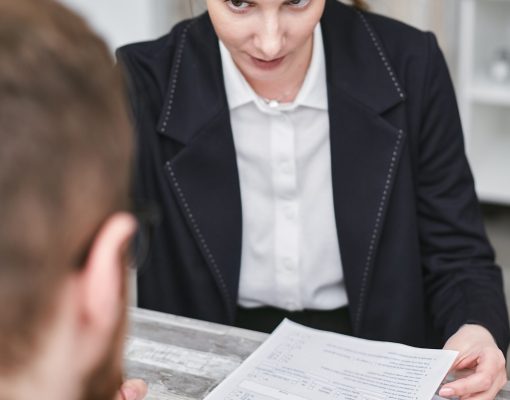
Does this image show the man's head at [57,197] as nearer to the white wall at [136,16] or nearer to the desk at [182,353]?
the desk at [182,353]

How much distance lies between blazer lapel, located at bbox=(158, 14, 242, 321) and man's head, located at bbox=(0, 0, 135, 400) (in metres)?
0.88

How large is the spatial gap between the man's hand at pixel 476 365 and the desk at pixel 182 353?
25 millimetres

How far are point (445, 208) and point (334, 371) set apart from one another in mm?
454

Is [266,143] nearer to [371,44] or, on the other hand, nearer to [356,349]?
[371,44]

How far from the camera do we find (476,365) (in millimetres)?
1180

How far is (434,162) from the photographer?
4.93ft

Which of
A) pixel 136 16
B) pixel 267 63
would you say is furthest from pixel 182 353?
pixel 136 16

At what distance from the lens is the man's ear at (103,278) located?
0.58 meters

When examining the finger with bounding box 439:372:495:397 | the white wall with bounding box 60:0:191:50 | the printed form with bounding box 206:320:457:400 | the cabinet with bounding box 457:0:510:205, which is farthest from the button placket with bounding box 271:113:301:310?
the white wall with bounding box 60:0:191:50

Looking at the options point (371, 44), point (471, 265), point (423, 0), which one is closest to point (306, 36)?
point (371, 44)

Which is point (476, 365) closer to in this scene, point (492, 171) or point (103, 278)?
point (103, 278)

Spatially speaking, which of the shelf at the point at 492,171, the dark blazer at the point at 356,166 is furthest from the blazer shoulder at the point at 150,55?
the shelf at the point at 492,171

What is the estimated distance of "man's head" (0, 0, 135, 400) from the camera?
534 mm

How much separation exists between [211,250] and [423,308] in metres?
0.40
